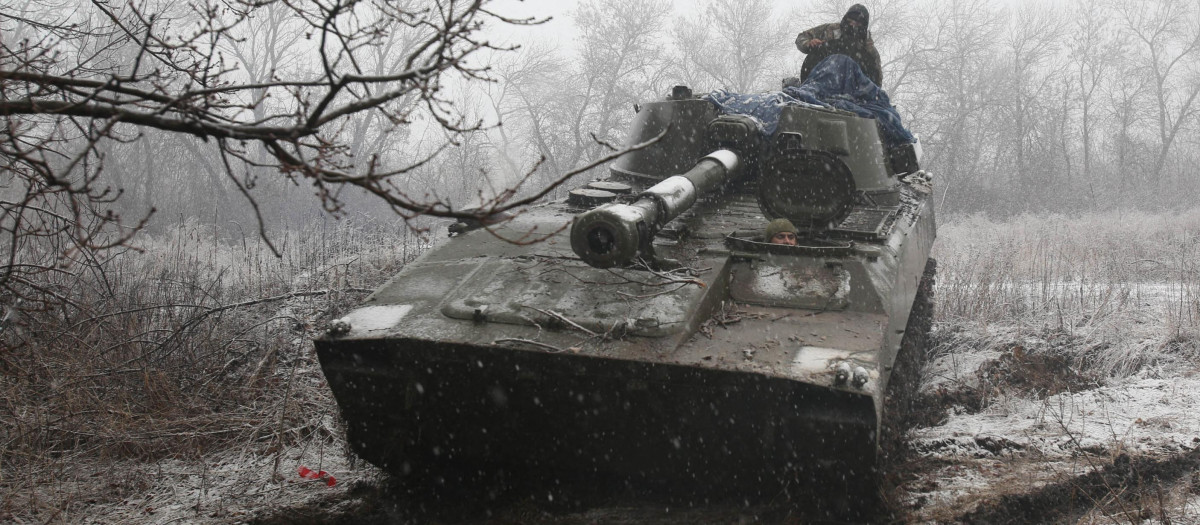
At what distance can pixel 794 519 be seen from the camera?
3.55 m

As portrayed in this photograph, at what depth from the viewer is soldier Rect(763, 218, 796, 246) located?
4254 mm

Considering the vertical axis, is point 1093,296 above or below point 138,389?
above

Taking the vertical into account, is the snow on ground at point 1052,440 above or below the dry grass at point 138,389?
below

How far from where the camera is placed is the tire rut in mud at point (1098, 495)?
3.70m

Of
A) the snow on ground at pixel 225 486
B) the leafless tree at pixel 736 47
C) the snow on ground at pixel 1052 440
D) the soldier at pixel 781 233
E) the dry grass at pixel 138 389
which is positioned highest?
the leafless tree at pixel 736 47

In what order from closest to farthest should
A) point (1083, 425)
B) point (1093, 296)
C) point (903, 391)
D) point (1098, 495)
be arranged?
1. point (1098, 495)
2. point (1083, 425)
3. point (903, 391)
4. point (1093, 296)

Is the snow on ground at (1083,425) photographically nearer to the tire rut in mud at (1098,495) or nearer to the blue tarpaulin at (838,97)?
the tire rut in mud at (1098,495)

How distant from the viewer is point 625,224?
11.4 ft

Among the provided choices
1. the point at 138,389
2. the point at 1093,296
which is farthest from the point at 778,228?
the point at 1093,296

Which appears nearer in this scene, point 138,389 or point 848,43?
point 138,389

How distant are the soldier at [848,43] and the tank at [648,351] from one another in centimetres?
298

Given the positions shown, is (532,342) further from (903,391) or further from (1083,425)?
(1083,425)

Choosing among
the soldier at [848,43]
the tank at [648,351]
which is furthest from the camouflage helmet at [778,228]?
the soldier at [848,43]

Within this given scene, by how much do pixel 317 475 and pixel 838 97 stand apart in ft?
14.4
